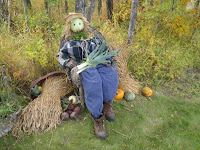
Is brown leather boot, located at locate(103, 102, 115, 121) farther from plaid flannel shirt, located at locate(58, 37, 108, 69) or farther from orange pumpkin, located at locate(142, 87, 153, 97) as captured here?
orange pumpkin, located at locate(142, 87, 153, 97)

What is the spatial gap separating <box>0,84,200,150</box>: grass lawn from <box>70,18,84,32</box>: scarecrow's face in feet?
4.98

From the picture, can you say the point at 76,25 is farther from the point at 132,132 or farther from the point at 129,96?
the point at 132,132

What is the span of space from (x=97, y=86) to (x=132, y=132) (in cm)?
100

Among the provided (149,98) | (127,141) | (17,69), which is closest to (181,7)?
(149,98)

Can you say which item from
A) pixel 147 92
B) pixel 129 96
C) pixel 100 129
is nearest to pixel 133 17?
pixel 147 92

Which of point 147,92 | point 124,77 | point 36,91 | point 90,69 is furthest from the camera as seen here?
point 124,77

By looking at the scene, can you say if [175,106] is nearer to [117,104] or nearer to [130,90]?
[130,90]

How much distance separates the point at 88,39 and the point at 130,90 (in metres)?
1.51

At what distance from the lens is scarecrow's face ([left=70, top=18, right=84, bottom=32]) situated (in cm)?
263

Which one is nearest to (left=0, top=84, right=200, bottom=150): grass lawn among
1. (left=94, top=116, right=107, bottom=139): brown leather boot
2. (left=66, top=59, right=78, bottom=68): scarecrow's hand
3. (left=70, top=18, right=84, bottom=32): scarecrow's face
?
(left=94, top=116, right=107, bottom=139): brown leather boot

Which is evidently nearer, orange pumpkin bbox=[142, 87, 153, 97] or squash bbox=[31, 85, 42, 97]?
squash bbox=[31, 85, 42, 97]

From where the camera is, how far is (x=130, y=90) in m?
3.47

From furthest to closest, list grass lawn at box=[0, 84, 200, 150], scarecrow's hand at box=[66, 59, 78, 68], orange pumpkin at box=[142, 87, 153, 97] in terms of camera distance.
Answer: orange pumpkin at box=[142, 87, 153, 97] < scarecrow's hand at box=[66, 59, 78, 68] < grass lawn at box=[0, 84, 200, 150]

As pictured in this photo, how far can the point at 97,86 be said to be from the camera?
7.59 feet
